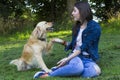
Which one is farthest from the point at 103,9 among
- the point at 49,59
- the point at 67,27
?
the point at 49,59

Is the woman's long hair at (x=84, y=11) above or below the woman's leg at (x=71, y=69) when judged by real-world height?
above

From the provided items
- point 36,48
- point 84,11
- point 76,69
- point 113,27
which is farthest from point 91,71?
point 113,27

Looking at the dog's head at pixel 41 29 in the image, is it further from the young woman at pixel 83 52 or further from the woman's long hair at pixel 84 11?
the woman's long hair at pixel 84 11

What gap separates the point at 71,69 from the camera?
21.9 ft

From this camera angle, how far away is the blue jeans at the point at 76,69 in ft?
21.8

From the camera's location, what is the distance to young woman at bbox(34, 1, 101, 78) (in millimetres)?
6691

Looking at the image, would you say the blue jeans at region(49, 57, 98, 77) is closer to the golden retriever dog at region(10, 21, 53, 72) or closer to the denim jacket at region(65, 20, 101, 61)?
the denim jacket at region(65, 20, 101, 61)

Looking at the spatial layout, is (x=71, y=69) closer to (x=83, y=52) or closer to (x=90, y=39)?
(x=83, y=52)

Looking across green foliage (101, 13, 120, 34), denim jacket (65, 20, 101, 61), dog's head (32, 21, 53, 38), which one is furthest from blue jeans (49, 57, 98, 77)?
→ green foliage (101, 13, 120, 34)

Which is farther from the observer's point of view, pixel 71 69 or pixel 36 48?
pixel 36 48

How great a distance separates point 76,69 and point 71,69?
0.28 feet

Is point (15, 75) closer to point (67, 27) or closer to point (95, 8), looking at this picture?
point (67, 27)

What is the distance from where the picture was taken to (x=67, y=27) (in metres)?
18.4

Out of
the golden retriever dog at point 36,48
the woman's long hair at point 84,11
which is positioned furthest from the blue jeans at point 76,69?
the golden retriever dog at point 36,48
